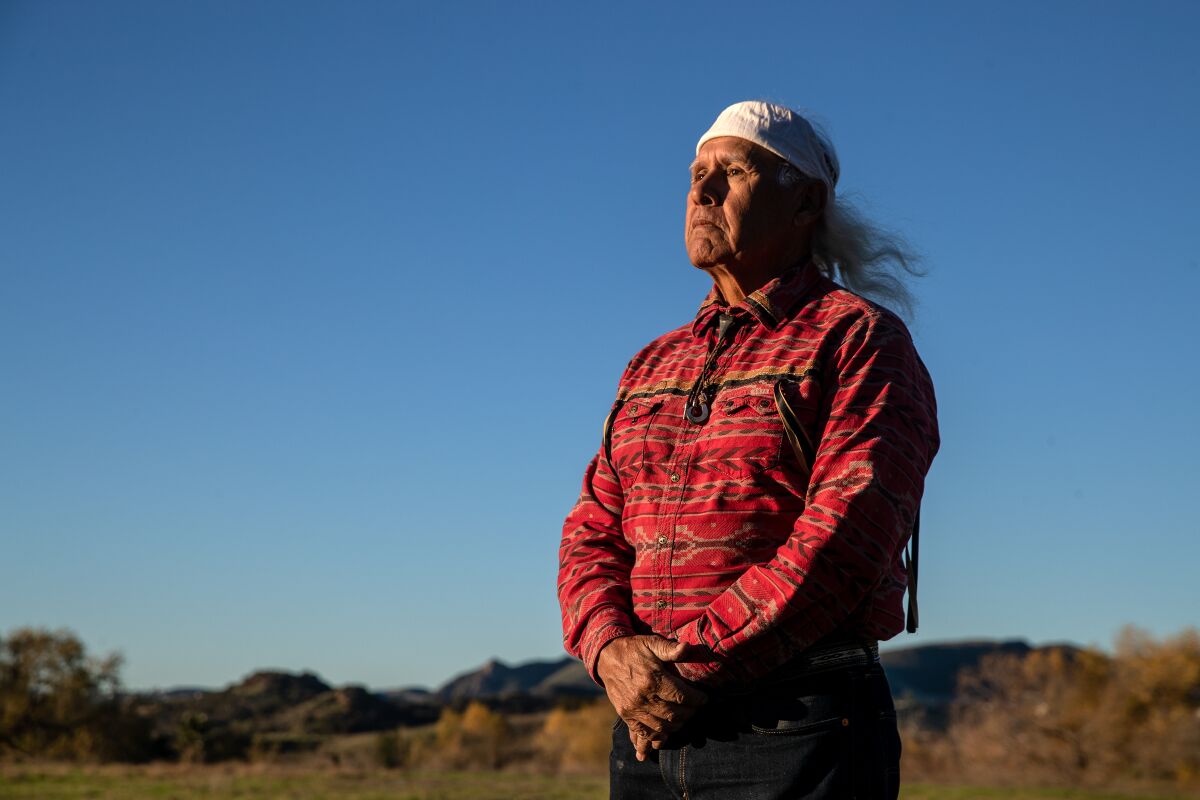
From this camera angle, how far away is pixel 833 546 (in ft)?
7.99

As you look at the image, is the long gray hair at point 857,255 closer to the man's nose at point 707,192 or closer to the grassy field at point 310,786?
the man's nose at point 707,192

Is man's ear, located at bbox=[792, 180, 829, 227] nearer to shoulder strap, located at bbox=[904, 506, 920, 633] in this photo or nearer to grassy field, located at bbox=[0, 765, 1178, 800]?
shoulder strap, located at bbox=[904, 506, 920, 633]

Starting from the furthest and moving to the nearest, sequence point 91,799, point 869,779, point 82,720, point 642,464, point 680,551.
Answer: point 82,720 → point 91,799 → point 642,464 → point 680,551 → point 869,779

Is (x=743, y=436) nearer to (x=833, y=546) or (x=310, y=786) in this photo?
(x=833, y=546)

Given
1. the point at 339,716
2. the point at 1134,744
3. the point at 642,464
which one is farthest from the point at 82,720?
the point at 642,464

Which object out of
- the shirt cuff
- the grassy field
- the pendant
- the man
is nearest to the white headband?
the man

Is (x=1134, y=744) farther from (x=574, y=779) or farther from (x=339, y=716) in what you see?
(x=339, y=716)

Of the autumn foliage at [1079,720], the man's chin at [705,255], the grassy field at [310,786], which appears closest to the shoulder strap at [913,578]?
the man's chin at [705,255]

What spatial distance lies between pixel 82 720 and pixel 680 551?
43.5m

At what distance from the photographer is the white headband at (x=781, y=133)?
321cm

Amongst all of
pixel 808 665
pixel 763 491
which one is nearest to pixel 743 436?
pixel 763 491

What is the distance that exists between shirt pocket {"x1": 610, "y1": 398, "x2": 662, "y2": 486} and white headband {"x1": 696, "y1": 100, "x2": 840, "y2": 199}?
810 millimetres

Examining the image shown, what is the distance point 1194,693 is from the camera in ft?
121

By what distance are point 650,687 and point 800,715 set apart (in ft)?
1.12
